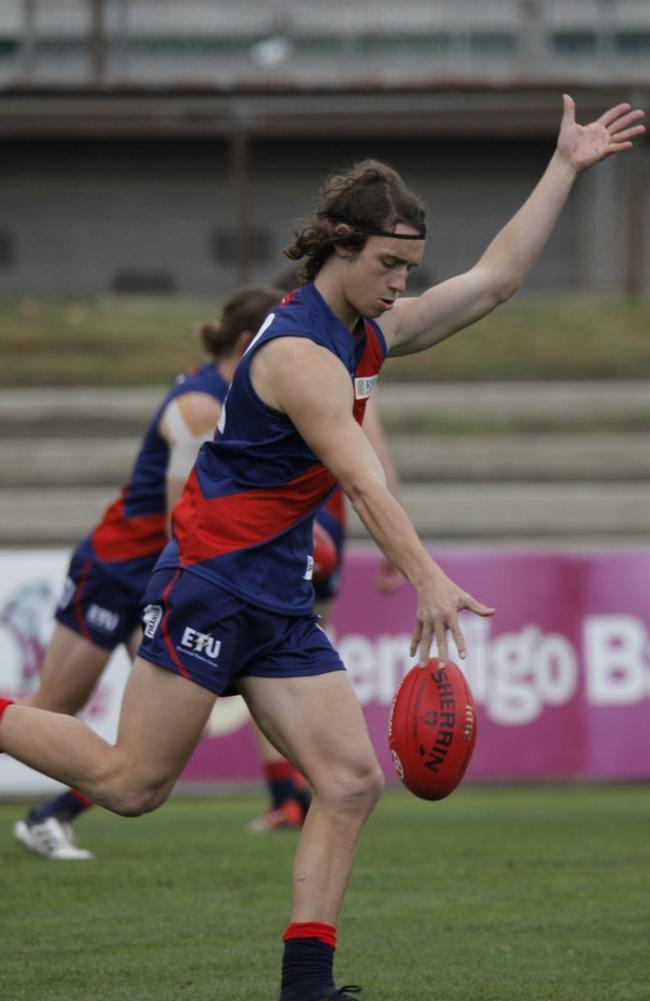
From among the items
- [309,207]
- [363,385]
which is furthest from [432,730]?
[309,207]

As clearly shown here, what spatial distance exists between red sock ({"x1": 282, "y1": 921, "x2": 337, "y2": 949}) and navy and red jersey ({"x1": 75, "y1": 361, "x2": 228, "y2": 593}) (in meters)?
2.87

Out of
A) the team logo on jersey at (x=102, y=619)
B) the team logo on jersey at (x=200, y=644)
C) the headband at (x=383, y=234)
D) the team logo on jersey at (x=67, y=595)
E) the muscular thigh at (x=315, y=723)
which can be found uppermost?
the headband at (x=383, y=234)

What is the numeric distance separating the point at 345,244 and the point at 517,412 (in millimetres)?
13281

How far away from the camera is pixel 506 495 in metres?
15.8

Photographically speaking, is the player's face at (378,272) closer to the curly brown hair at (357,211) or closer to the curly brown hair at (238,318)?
the curly brown hair at (357,211)

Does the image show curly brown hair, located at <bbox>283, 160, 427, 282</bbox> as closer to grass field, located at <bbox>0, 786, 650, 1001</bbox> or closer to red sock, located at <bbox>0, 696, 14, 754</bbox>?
red sock, located at <bbox>0, 696, 14, 754</bbox>

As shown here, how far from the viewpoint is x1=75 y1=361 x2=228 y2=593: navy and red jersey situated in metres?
7.03

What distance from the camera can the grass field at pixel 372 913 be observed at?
4.91m

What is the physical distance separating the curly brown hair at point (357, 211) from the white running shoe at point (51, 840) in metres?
3.29

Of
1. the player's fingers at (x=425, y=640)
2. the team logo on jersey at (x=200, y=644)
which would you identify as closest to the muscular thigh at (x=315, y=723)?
the team logo on jersey at (x=200, y=644)

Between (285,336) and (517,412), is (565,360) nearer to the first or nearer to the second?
(517,412)

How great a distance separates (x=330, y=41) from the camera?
22.0m

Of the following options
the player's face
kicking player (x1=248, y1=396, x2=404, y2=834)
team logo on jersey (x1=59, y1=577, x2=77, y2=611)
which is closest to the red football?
the player's face

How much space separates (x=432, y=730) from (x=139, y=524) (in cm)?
294
